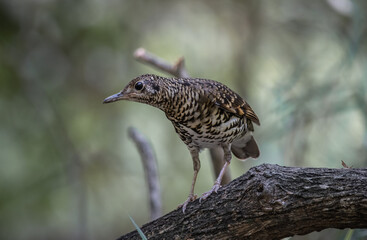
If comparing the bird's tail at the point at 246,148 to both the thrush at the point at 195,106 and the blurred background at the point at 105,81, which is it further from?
the blurred background at the point at 105,81

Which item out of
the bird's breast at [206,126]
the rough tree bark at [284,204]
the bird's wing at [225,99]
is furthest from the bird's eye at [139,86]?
the rough tree bark at [284,204]

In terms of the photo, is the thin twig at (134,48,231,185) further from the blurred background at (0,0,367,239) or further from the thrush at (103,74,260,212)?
the blurred background at (0,0,367,239)

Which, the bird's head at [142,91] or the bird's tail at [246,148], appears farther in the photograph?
the bird's tail at [246,148]

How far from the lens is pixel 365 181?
8.00ft

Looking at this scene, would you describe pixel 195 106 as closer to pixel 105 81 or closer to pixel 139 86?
pixel 139 86

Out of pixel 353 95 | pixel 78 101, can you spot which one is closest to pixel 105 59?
pixel 78 101

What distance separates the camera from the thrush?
330cm

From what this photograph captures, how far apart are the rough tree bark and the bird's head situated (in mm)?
827

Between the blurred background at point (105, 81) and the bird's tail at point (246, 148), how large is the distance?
1.98 metres

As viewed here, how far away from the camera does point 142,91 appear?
3.28 metres

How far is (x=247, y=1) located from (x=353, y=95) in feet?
9.62

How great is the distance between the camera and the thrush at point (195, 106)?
3.30 meters

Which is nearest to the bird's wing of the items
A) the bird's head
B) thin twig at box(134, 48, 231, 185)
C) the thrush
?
the thrush

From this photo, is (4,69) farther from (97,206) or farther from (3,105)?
(97,206)
